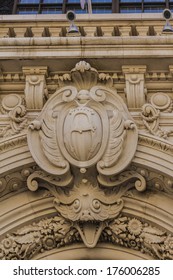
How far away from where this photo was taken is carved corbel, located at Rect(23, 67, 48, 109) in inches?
464

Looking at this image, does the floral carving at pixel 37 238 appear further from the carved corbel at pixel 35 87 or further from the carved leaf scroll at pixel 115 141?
the carved corbel at pixel 35 87

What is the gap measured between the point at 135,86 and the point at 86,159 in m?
1.59

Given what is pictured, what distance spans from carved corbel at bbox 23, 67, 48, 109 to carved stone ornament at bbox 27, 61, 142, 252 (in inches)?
10.6

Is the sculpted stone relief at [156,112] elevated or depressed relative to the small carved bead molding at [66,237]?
elevated

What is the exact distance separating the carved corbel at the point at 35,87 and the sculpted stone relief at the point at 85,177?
20cm

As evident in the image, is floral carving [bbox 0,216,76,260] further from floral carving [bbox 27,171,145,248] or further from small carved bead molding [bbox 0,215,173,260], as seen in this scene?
floral carving [bbox 27,171,145,248]

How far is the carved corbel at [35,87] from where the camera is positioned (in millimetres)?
11789

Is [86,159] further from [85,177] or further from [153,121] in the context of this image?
[153,121]

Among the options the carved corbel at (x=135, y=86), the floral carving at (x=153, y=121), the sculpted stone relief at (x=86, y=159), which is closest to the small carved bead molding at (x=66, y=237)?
the sculpted stone relief at (x=86, y=159)

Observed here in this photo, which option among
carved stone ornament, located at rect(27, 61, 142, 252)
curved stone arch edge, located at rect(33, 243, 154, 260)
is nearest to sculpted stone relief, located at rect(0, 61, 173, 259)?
carved stone ornament, located at rect(27, 61, 142, 252)

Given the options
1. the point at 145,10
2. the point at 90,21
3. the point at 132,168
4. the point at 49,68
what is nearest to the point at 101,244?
the point at 132,168

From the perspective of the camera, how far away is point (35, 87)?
11.8m

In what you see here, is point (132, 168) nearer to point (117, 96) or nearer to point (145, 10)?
point (117, 96)

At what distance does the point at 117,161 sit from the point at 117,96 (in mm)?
1211
